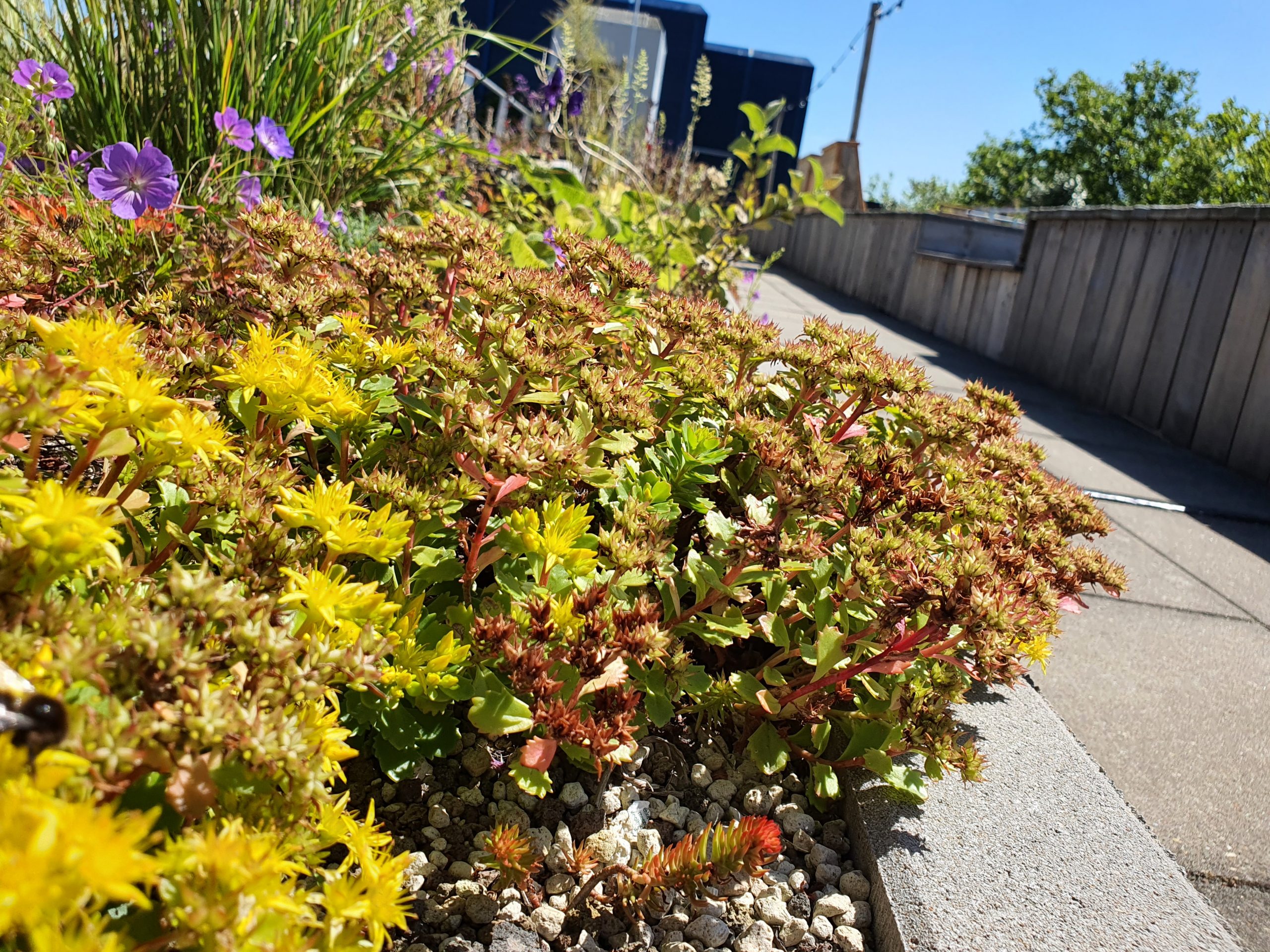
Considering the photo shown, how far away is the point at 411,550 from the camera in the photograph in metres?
1.41

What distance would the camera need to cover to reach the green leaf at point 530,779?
127cm

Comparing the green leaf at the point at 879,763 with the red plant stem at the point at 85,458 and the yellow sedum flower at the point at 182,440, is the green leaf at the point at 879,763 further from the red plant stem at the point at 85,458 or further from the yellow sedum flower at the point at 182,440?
the red plant stem at the point at 85,458

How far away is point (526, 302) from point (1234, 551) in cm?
390

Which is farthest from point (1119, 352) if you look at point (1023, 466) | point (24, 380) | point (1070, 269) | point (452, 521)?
point (24, 380)

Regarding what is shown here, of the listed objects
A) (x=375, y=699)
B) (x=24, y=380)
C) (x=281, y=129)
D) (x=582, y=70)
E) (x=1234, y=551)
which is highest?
(x=582, y=70)

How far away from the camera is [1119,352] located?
25.6 feet

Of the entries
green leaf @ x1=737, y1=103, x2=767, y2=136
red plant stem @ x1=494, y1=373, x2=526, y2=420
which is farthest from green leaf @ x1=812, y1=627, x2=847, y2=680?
green leaf @ x1=737, y1=103, x2=767, y2=136

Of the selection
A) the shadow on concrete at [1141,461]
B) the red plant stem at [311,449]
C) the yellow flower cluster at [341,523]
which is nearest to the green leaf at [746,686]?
the yellow flower cluster at [341,523]

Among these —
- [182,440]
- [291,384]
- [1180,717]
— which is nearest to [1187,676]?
[1180,717]

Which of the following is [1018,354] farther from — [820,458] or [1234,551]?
[820,458]

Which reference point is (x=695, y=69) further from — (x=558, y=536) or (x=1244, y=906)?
(x=558, y=536)

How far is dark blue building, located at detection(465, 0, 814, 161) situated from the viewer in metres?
27.3

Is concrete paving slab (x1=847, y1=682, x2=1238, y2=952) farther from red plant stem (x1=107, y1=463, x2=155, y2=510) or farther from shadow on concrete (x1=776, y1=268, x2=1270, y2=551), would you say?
shadow on concrete (x1=776, y1=268, x2=1270, y2=551)

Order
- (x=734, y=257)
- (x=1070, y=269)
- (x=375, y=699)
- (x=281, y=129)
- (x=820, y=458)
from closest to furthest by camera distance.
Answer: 1. (x=375, y=699)
2. (x=820, y=458)
3. (x=281, y=129)
4. (x=734, y=257)
5. (x=1070, y=269)
